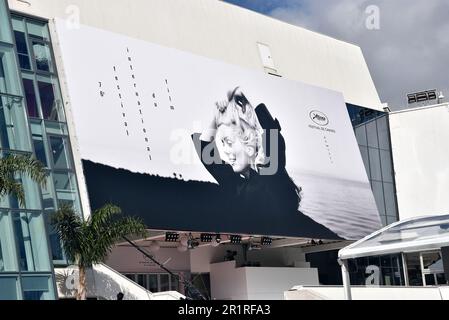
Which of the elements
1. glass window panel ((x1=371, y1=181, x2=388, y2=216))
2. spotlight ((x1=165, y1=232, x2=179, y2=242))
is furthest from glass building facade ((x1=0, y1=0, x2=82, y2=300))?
glass window panel ((x1=371, y1=181, x2=388, y2=216))

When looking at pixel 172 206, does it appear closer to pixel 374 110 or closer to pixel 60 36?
pixel 60 36

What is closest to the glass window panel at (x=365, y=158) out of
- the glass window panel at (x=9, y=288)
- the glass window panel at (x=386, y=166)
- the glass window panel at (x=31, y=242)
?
the glass window panel at (x=386, y=166)

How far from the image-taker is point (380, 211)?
136ft

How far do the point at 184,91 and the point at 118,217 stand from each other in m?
8.48

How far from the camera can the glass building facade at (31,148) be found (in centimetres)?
2128

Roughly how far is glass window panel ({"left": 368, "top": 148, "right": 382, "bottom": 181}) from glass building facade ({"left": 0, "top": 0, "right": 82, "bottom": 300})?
2207cm

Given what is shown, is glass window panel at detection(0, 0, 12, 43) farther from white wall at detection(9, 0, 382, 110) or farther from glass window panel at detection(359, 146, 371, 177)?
glass window panel at detection(359, 146, 371, 177)

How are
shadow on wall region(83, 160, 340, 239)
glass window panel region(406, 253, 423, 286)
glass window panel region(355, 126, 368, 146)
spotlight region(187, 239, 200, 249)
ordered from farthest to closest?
glass window panel region(355, 126, 368, 146) < glass window panel region(406, 253, 423, 286) < spotlight region(187, 239, 200, 249) < shadow on wall region(83, 160, 340, 239)

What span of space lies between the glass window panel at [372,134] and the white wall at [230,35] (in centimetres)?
160

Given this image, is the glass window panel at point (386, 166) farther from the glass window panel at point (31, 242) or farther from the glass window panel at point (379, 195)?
the glass window panel at point (31, 242)

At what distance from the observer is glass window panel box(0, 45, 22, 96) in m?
24.6

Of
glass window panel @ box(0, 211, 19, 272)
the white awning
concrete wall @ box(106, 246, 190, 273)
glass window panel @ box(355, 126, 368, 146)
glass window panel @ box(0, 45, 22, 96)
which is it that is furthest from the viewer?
glass window panel @ box(355, 126, 368, 146)

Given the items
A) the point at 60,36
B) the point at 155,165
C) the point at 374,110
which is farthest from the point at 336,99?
the point at 60,36
